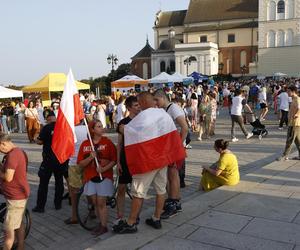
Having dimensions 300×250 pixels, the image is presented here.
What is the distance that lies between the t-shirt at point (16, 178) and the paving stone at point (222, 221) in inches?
86.9

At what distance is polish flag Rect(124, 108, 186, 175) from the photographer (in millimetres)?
4629

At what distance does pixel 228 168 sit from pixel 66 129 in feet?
10.6

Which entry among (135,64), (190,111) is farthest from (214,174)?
(135,64)

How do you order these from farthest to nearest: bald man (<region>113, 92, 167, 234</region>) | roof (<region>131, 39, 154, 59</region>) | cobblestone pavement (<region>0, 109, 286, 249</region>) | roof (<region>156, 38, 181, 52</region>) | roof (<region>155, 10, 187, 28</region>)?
roof (<region>155, 10, 187, 28</region>), roof (<region>131, 39, 154, 59</region>), roof (<region>156, 38, 181, 52</region>), cobblestone pavement (<region>0, 109, 286, 249</region>), bald man (<region>113, 92, 167, 234</region>)

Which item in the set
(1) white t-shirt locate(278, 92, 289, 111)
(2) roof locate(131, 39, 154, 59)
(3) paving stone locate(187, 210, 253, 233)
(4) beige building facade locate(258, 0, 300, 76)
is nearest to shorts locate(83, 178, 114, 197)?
(3) paving stone locate(187, 210, 253, 233)

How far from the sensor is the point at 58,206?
22.0 ft

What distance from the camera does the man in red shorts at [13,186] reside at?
14.6 ft

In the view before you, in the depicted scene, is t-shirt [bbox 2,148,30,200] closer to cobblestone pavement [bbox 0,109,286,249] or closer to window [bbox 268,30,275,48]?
cobblestone pavement [bbox 0,109,286,249]

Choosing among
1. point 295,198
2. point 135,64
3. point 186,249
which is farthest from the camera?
point 135,64

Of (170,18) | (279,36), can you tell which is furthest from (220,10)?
(279,36)

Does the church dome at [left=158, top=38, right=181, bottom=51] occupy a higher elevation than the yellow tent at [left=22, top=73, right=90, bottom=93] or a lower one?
higher

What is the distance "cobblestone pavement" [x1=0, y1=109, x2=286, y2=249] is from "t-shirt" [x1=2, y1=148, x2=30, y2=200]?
957 millimetres

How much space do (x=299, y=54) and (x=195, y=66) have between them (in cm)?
1926

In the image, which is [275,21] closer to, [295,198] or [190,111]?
[190,111]
